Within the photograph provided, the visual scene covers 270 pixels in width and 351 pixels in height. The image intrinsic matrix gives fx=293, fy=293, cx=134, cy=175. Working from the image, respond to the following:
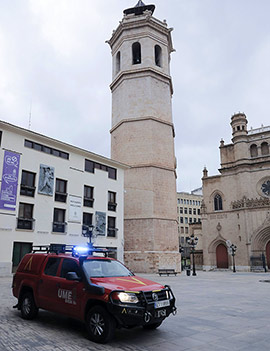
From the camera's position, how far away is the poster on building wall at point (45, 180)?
22.3 m

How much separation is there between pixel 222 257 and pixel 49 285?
124ft

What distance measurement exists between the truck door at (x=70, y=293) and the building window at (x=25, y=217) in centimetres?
1561

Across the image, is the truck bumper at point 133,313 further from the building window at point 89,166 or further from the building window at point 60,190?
the building window at point 89,166

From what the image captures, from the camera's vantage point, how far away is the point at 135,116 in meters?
31.8

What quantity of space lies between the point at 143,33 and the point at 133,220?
21468mm

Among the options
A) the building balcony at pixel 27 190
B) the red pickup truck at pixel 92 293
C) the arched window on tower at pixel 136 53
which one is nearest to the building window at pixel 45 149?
the building balcony at pixel 27 190

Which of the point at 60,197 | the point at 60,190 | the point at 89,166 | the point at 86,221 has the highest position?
the point at 89,166

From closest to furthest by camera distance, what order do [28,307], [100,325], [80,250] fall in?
[100,325] → [28,307] → [80,250]

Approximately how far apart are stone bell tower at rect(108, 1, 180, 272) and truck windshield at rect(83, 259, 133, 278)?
21493 millimetres

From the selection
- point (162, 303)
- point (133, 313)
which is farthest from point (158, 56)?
point (133, 313)

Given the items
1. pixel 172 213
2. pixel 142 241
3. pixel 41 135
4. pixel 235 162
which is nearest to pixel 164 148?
pixel 172 213

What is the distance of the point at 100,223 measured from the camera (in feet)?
85.4

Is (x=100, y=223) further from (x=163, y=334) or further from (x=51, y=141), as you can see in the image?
(x=163, y=334)

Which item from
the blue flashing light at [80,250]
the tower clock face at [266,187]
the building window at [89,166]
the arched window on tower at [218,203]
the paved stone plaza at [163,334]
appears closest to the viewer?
the paved stone plaza at [163,334]
